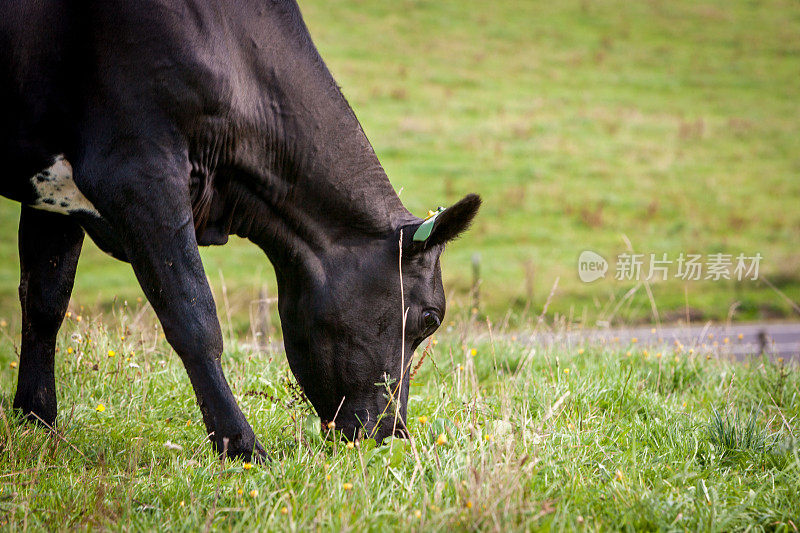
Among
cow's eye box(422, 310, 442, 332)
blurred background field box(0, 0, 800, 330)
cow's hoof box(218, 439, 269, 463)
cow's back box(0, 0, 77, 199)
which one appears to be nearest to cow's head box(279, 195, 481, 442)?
cow's eye box(422, 310, 442, 332)

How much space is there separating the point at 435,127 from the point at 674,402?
2224cm

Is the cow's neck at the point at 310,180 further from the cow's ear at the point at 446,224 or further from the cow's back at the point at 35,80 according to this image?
the cow's back at the point at 35,80

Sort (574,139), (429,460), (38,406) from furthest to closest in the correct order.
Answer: (574,139), (38,406), (429,460)

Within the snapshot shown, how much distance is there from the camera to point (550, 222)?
22078 mm

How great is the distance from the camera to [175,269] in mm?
3637

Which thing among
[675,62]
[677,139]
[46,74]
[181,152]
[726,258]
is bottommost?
[726,258]

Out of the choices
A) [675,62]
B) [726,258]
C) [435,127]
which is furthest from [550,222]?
[675,62]

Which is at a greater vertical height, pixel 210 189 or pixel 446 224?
pixel 210 189

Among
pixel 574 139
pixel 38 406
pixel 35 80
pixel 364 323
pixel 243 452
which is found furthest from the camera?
pixel 574 139

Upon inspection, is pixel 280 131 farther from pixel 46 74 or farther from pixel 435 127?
pixel 435 127

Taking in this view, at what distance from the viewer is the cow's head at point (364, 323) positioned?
4125 millimetres

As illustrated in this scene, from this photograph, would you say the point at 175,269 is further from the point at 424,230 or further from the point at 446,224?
the point at 446,224

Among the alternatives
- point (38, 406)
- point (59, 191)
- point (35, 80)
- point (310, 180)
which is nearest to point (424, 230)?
point (310, 180)

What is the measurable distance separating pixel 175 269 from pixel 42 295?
1.53m
